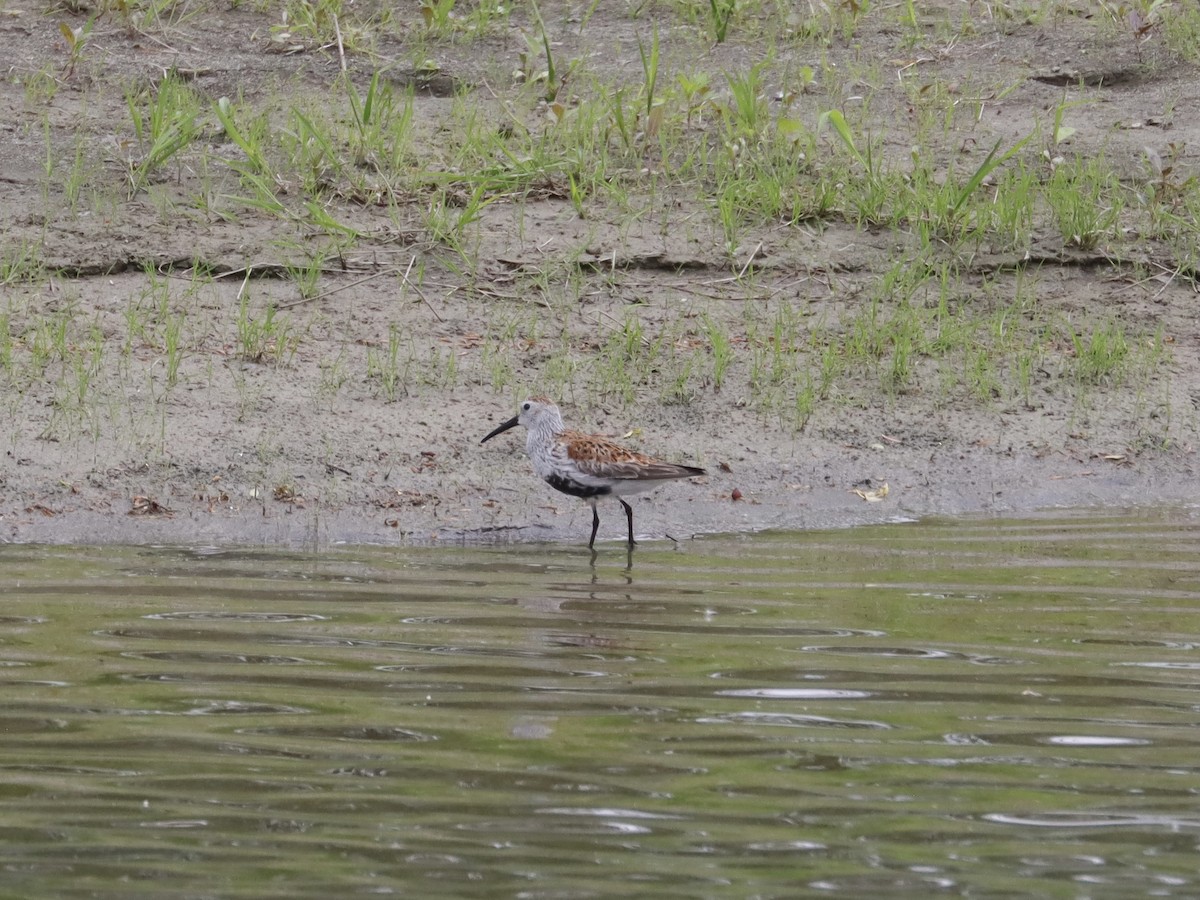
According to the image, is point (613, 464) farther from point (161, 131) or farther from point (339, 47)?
point (339, 47)

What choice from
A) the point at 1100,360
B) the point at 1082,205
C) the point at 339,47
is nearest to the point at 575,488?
the point at 1100,360

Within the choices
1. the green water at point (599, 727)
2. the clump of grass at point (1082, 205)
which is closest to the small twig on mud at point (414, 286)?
the green water at point (599, 727)

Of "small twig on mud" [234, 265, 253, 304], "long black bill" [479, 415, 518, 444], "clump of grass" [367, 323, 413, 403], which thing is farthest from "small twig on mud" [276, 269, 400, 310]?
"long black bill" [479, 415, 518, 444]

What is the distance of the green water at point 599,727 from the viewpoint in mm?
3902

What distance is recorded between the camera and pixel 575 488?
8258 millimetres

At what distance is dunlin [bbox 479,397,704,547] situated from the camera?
26.8 ft

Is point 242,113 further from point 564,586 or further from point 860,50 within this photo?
point 564,586

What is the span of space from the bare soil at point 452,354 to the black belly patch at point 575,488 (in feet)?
0.81

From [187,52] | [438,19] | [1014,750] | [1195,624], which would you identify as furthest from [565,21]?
[1014,750]

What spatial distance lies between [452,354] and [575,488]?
147 centimetres

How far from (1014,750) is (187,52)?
9.02 meters

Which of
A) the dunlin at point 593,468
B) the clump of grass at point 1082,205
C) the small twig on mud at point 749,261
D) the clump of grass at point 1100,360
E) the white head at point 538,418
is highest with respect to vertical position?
the clump of grass at point 1082,205

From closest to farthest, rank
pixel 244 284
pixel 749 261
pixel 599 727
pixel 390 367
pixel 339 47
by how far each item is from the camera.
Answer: pixel 599 727 → pixel 390 367 → pixel 244 284 → pixel 749 261 → pixel 339 47

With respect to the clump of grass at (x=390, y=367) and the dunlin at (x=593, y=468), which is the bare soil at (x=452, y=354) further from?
the dunlin at (x=593, y=468)
